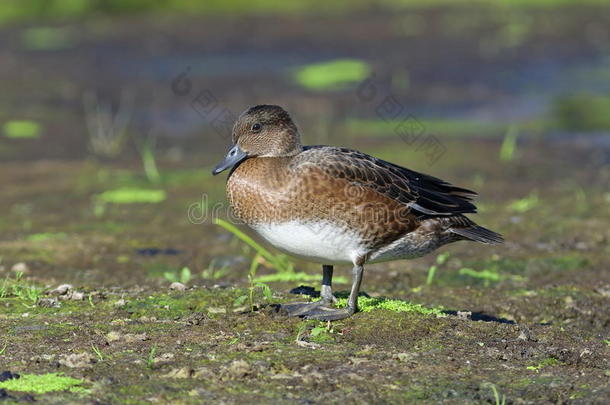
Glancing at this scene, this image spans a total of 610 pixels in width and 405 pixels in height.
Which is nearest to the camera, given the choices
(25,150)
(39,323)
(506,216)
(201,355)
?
(201,355)

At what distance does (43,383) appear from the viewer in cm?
512

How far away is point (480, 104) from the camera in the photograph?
17.6 meters

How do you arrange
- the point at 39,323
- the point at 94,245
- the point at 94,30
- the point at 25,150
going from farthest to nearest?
the point at 94,30, the point at 25,150, the point at 94,245, the point at 39,323

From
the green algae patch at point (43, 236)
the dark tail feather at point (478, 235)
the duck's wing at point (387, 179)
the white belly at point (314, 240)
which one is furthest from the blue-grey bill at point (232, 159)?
the green algae patch at point (43, 236)

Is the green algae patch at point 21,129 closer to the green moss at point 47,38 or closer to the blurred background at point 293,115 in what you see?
the blurred background at point 293,115

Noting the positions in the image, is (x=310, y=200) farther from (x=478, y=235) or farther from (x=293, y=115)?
(x=293, y=115)

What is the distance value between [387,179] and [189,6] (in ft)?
72.1

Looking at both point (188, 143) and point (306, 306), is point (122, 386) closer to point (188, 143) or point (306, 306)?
point (306, 306)

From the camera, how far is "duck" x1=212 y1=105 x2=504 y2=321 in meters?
6.20

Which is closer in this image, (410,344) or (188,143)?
(410,344)

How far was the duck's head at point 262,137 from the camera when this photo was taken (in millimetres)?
6633

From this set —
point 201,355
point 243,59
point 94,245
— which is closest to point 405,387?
point 201,355

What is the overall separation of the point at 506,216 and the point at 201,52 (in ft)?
43.5

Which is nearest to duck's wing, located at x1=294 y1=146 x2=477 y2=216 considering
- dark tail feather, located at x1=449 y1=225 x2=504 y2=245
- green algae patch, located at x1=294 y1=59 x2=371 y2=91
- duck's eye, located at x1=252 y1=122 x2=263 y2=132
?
dark tail feather, located at x1=449 y1=225 x2=504 y2=245
